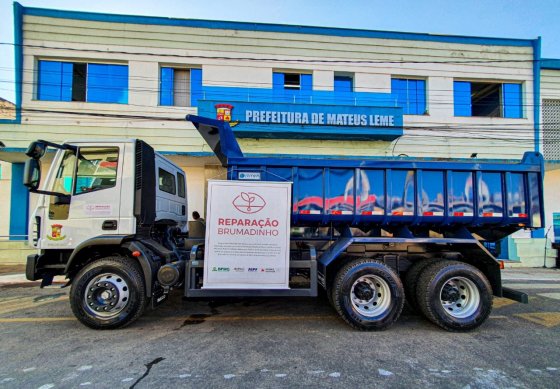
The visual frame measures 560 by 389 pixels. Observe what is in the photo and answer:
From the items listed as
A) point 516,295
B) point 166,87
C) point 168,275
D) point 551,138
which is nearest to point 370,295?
point 516,295

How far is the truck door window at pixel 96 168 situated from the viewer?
14.5 ft

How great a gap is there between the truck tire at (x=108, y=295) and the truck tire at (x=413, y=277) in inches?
162

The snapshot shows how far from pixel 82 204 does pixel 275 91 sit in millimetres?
7584

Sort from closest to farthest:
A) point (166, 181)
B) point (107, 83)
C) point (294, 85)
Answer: point (166, 181), point (107, 83), point (294, 85)

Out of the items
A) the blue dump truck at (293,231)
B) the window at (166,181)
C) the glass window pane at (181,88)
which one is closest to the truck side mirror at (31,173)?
the blue dump truck at (293,231)

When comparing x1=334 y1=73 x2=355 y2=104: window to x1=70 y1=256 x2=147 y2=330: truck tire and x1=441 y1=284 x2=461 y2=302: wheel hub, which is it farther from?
x1=70 y1=256 x2=147 y2=330: truck tire

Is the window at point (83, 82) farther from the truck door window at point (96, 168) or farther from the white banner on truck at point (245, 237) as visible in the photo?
the white banner on truck at point (245, 237)

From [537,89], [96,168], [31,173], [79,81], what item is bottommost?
[31,173]

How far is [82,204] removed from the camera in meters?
4.38

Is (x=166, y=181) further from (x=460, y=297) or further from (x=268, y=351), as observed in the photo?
(x=460, y=297)

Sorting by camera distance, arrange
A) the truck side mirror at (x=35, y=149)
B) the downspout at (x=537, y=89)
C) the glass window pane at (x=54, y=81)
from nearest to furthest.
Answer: the truck side mirror at (x=35, y=149), the glass window pane at (x=54, y=81), the downspout at (x=537, y=89)

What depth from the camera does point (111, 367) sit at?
10.6 ft

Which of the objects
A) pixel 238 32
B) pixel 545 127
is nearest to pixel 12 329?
pixel 238 32

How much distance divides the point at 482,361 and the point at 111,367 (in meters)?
4.30
